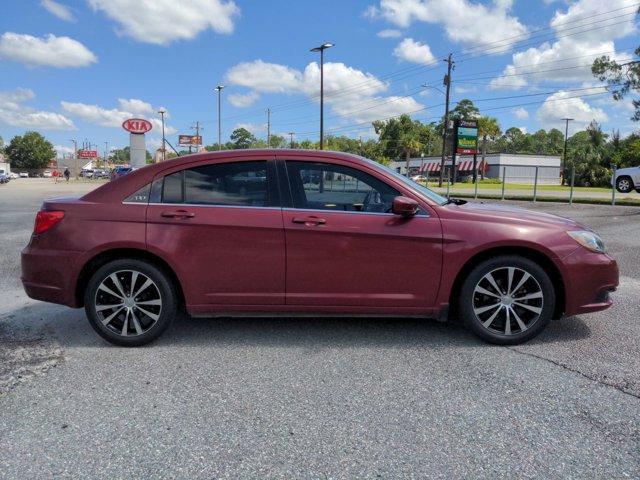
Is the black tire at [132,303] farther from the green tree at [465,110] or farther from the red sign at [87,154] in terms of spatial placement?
the red sign at [87,154]

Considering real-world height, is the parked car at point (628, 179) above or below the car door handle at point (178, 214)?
above

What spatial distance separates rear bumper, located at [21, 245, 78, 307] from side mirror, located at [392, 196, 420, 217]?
2639mm

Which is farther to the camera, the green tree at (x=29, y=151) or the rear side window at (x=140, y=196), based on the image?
the green tree at (x=29, y=151)

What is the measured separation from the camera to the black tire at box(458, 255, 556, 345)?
4035 mm

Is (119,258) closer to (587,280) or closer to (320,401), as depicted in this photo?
(320,401)

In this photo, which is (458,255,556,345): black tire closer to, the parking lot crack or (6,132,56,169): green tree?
the parking lot crack

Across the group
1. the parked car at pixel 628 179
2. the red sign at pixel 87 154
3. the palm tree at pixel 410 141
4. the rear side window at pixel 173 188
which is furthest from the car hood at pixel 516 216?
the red sign at pixel 87 154

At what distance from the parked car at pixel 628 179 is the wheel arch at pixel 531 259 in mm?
21642

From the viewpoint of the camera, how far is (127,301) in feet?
13.5

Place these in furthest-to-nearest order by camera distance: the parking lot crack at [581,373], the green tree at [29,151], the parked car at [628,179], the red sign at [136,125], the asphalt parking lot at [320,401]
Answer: the green tree at [29,151] < the red sign at [136,125] < the parked car at [628,179] < the parking lot crack at [581,373] < the asphalt parking lot at [320,401]

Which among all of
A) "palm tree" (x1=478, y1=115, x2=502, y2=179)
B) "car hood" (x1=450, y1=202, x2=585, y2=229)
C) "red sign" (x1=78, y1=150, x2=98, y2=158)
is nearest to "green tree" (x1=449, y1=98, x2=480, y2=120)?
"palm tree" (x1=478, y1=115, x2=502, y2=179)

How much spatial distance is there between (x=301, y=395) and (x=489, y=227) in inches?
79.0

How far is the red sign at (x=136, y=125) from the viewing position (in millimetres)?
25047

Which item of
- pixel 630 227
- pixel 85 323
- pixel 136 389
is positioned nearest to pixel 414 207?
pixel 136 389
